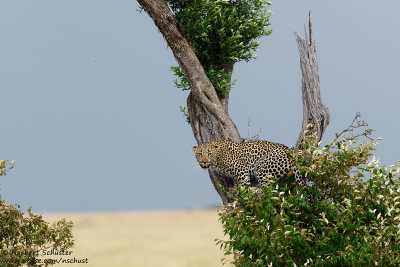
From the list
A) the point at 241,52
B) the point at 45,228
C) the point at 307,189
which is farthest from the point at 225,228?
the point at 241,52

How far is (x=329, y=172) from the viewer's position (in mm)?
8836

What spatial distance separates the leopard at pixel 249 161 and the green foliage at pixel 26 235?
305 cm

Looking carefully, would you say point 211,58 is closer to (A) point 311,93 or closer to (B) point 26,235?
(A) point 311,93

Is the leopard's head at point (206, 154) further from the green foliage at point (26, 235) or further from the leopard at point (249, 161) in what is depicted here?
the green foliage at point (26, 235)

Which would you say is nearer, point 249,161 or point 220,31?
point 249,161

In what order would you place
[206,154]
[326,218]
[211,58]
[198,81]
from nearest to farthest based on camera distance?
[326,218], [206,154], [198,81], [211,58]

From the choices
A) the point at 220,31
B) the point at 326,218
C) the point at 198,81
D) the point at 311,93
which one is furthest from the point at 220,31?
the point at 326,218

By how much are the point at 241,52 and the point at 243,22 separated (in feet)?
2.42

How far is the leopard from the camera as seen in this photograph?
953cm

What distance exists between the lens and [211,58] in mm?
11938

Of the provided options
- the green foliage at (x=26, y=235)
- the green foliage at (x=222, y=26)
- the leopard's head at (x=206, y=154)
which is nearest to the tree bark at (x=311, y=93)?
the green foliage at (x=222, y=26)

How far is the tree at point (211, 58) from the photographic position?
36.1ft

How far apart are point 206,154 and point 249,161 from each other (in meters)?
0.86

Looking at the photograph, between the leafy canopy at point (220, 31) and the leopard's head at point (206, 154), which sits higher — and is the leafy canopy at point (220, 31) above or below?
above
